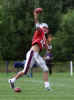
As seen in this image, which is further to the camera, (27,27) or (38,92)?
(27,27)

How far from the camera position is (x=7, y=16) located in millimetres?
43375

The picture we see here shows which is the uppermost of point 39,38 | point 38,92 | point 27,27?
point 39,38

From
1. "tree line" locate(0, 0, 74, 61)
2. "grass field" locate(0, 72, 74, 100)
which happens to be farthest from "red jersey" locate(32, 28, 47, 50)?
"tree line" locate(0, 0, 74, 61)

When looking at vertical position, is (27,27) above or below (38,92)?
below

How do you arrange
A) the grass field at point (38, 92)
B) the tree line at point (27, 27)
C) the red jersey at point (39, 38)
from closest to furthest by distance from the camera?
the grass field at point (38, 92), the red jersey at point (39, 38), the tree line at point (27, 27)

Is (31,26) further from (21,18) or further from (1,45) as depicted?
(1,45)

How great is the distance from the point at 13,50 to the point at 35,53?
118 ft

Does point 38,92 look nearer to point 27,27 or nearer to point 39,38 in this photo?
point 39,38

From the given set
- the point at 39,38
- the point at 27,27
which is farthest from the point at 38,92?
the point at 27,27

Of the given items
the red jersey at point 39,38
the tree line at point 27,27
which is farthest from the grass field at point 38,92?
the tree line at point 27,27

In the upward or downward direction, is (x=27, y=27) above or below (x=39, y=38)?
below

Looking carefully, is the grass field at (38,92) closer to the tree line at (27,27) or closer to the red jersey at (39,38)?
the red jersey at (39,38)

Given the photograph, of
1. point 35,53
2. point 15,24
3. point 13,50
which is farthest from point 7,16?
point 35,53

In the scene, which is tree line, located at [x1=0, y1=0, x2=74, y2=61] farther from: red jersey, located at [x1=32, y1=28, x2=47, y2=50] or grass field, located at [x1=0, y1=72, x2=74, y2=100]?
red jersey, located at [x1=32, y1=28, x2=47, y2=50]
